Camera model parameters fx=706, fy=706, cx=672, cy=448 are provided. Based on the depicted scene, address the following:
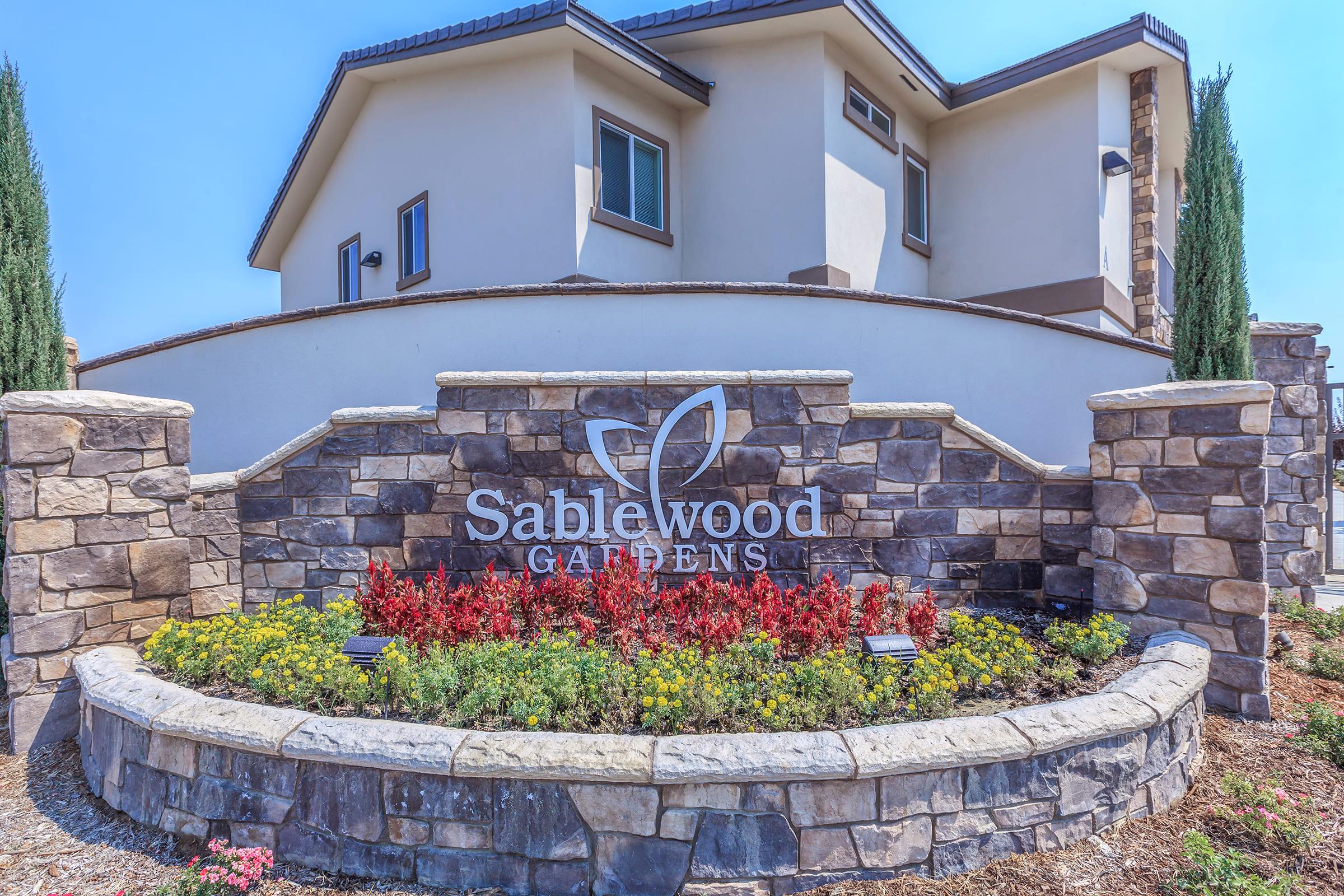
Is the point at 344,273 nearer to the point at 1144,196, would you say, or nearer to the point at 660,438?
the point at 660,438

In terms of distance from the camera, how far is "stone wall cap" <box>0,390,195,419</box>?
14.1 ft

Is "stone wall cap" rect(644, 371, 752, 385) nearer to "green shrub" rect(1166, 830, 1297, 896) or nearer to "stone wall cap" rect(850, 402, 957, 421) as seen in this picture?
"stone wall cap" rect(850, 402, 957, 421)

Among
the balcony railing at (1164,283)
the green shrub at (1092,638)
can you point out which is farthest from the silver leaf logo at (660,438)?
the balcony railing at (1164,283)

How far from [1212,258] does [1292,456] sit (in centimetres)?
209

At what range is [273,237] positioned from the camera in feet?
48.9

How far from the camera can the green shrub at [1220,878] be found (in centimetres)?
281

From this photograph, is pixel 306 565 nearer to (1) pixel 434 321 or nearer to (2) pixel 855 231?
(1) pixel 434 321

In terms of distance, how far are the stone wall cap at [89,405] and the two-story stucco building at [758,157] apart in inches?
182

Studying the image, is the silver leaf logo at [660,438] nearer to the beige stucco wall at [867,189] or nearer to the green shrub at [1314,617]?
the beige stucco wall at [867,189]

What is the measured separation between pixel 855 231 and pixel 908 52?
2.78 meters

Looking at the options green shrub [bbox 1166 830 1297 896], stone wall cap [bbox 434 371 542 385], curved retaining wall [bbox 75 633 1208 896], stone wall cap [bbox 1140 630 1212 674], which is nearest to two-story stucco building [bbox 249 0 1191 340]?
stone wall cap [bbox 434 371 542 385]

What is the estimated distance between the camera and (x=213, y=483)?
17.0 ft

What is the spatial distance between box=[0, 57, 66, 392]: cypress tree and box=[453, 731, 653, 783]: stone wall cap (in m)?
5.71

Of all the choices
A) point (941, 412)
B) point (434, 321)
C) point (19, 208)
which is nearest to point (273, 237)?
point (19, 208)
